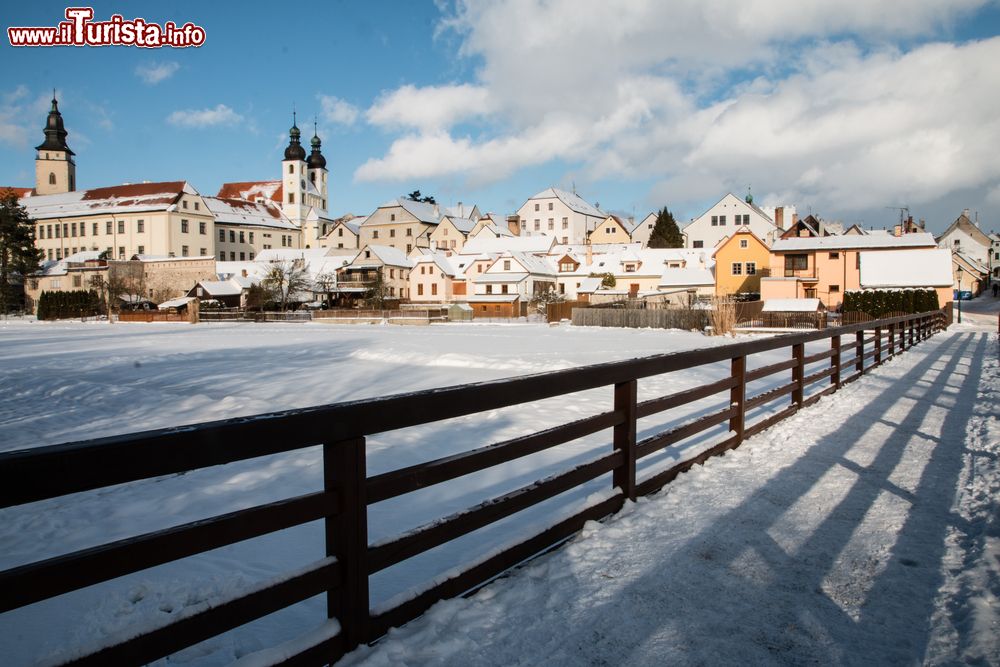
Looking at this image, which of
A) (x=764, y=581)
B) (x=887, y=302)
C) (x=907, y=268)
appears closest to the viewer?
(x=764, y=581)

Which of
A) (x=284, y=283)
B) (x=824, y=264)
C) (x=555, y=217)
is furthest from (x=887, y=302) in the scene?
(x=555, y=217)

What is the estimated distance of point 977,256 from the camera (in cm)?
9712

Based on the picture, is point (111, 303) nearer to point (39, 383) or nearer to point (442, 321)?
point (442, 321)

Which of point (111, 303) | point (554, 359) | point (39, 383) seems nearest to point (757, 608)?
point (554, 359)

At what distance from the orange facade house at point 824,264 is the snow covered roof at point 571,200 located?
53.5 meters

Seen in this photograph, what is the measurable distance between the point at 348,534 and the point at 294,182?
131067 mm

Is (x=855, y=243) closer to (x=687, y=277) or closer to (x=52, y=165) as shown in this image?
(x=687, y=277)

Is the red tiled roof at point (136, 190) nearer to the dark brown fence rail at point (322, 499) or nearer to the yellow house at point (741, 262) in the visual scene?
the yellow house at point (741, 262)

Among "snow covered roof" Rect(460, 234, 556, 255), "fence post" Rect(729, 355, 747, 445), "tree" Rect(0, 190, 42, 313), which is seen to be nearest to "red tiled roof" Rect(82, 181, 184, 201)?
"tree" Rect(0, 190, 42, 313)

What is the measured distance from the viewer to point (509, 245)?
85312mm

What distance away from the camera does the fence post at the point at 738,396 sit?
6840 mm

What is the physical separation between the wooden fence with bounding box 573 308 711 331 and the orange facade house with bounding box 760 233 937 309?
51.4 feet

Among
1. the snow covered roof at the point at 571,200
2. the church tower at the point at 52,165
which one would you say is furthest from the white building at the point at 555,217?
the church tower at the point at 52,165

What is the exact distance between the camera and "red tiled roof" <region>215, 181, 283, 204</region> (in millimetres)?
126375
